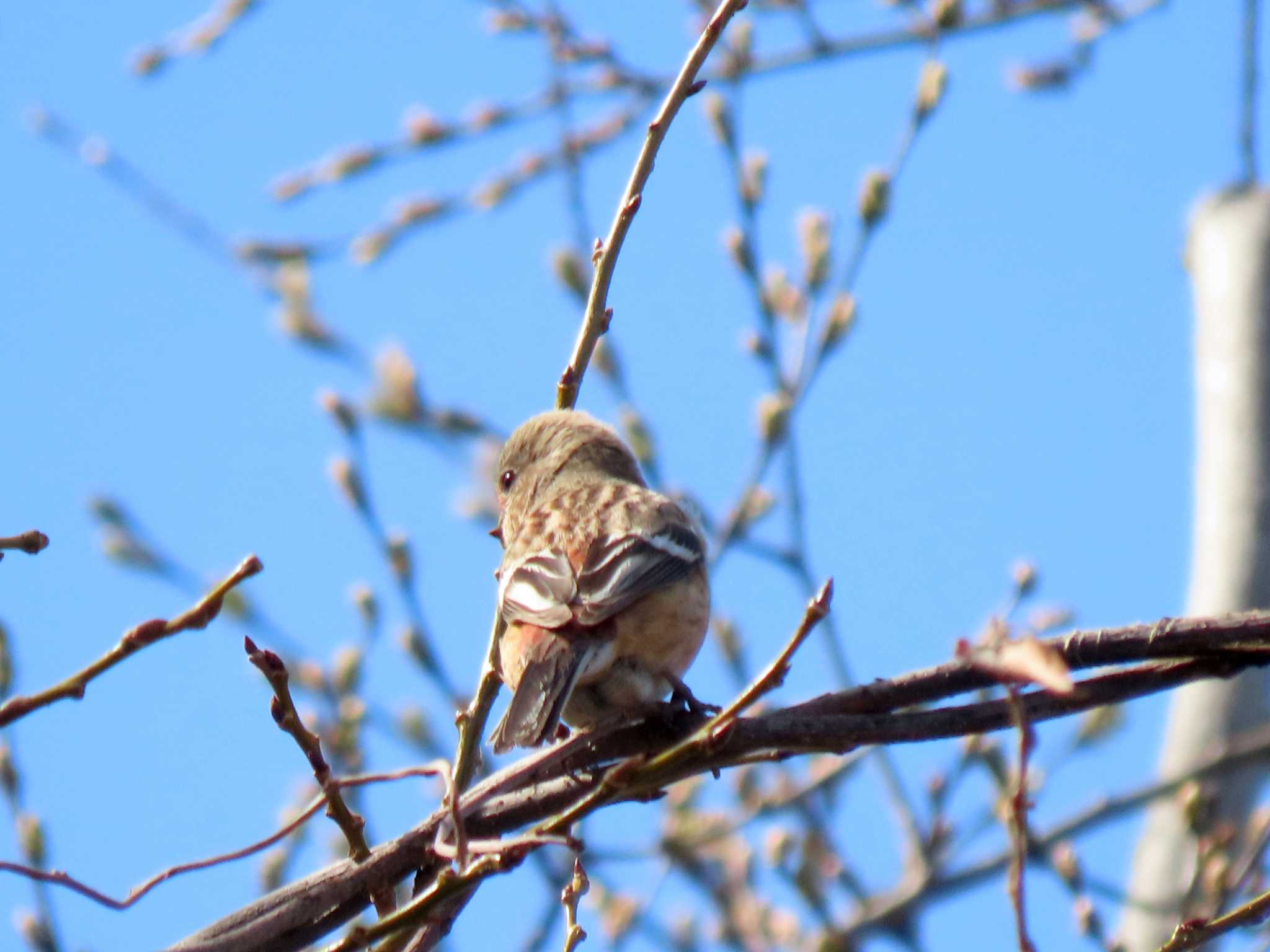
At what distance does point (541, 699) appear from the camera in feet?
11.8

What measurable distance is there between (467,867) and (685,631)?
6.13ft

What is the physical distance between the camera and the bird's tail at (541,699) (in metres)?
3.48

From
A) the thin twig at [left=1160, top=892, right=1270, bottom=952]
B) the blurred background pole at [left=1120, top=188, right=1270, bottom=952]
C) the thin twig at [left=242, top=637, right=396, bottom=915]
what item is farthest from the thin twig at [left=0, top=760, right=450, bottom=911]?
the blurred background pole at [left=1120, top=188, right=1270, bottom=952]

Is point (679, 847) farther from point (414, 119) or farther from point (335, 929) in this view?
point (335, 929)

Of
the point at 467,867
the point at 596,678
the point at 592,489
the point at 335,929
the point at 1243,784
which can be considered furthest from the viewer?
the point at 1243,784

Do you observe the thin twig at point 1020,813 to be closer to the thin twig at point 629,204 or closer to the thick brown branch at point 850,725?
the thick brown branch at point 850,725

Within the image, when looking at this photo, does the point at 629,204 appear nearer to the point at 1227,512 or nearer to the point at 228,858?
the point at 228,858

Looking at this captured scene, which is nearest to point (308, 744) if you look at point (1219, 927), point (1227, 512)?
point (1219, 927)

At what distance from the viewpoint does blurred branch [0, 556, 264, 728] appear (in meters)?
2.09

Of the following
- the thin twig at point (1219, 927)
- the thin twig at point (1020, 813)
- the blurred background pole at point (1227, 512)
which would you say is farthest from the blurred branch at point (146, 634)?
the blurred background pole at point (1227, 512)

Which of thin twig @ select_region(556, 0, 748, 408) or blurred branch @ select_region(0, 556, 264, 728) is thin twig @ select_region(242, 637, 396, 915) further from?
thin twig @ select_region(556, 0, 748, 408)

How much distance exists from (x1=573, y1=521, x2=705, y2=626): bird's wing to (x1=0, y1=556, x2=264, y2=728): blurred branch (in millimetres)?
1903

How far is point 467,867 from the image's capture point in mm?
2375

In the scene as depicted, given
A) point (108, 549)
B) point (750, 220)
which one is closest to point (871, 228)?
point (750, 220)
